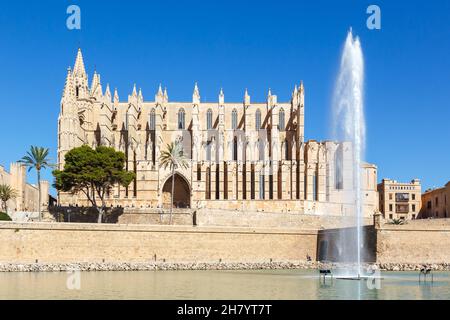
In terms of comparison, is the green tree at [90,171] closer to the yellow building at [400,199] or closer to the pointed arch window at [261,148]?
the pointed arch window at [261,148]

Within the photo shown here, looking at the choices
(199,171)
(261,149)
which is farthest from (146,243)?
(261,149)

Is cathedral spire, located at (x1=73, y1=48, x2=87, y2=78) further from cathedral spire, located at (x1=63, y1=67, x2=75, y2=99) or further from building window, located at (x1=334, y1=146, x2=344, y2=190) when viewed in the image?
building window, located at (x1=334, y1=146, x2=344, y2=190)

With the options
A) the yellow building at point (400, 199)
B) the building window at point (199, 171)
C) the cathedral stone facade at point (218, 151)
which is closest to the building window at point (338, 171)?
the cathedral stone facade at point (218, 151)

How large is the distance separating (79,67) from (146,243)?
3491 cm

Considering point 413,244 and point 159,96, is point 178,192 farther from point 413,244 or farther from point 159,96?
point 413,244

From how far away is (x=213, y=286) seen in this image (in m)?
32.6

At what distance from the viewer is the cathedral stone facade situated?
6675 cm

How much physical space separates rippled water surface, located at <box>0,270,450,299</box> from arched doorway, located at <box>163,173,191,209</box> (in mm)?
27923

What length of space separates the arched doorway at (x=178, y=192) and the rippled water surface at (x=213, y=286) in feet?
91.6

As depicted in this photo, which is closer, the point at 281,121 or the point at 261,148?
the point at 261,148

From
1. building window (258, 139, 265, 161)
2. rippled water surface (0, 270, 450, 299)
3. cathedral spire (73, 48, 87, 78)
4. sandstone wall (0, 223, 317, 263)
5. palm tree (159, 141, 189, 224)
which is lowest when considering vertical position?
rippled water surface (0, 270, 450, 299)

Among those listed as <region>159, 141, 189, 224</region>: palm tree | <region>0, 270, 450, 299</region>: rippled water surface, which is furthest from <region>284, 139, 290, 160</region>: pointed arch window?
<region>0, 270, 450, 299</region>: rippled water surface

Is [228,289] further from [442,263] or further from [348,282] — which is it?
[442,263]
